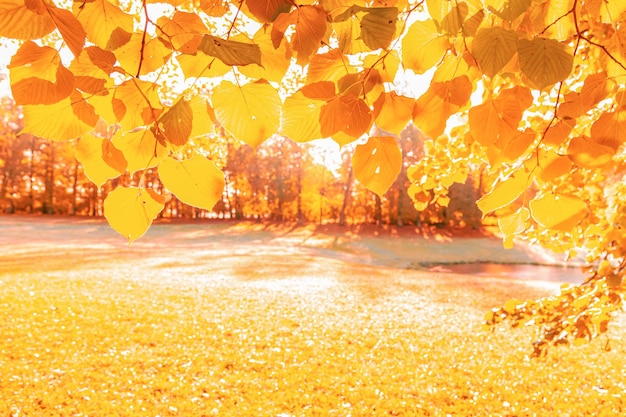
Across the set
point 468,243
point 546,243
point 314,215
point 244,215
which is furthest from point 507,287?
point 244,215

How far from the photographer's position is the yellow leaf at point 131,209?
0.80m

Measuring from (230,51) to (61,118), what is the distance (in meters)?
0.33

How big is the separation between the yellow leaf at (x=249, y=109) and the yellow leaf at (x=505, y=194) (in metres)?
0.51

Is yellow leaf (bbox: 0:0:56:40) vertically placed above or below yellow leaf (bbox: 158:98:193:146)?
above

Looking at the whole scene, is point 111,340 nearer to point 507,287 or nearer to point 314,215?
point 507,287

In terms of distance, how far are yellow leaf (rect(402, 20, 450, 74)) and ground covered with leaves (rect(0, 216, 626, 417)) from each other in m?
2.76

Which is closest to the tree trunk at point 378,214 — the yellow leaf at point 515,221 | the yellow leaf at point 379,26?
the yellow leaf at point 515,221

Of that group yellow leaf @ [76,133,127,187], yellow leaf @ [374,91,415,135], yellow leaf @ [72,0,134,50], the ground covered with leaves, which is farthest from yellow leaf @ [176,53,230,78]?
the ground covered with leaves

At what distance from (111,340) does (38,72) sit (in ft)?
25.3

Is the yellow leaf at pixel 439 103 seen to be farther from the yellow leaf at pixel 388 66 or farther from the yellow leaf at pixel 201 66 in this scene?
the yellow leaf at pixel 201 66

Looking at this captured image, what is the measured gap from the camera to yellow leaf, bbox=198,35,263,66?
614mm

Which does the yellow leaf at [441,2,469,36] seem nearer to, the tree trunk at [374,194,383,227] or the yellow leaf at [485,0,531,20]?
the yellow leaf at [485,0,531,20]

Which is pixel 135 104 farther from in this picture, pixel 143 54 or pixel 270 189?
pixel 270 189

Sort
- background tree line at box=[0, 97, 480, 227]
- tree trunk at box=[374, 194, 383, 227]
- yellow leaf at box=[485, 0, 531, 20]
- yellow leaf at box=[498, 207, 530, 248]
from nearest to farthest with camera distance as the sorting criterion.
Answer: yellow leaf at box=[485, 0, 531, 20], yellow leaf at box=[498, 207, 530, 248], background tree line at box=[0, 97, 480, 227], tree trunk at box=[374, 194, 383, 227]
